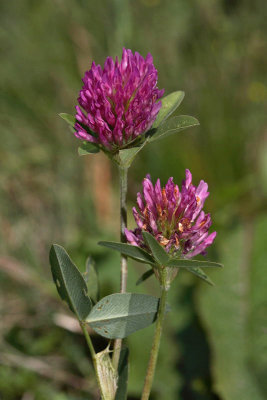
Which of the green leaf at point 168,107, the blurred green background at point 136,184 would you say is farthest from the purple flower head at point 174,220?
the blurred green background at point 136,184

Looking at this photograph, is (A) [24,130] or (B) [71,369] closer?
(B) [71,369]

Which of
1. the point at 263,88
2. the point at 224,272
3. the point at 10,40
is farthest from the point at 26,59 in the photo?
the point at 224,272

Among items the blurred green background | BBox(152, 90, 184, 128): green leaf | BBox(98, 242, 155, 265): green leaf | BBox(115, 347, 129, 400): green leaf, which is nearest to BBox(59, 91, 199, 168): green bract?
BBox(152, 90, 184, 128): green leaf

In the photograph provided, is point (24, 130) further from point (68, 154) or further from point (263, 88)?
point (263, 88)

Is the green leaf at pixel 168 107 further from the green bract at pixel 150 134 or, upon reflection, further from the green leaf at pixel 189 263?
the green leaf at pixel 189 263

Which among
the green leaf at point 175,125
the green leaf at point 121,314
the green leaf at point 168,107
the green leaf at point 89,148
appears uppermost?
the green leaf at point 168,107

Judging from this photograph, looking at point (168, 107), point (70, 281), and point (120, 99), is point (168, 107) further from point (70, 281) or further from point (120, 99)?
point (70, 281)
